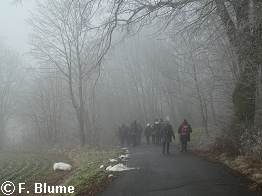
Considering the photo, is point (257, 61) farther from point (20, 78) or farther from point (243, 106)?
point (20, 78)

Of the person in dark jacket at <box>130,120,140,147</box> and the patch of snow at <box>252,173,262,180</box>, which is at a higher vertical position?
the person in dark jacket at <box>130,120,140,147</box>

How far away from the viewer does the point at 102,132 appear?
50531 mm

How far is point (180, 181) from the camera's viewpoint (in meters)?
14.5

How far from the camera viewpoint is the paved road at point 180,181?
12703 mm

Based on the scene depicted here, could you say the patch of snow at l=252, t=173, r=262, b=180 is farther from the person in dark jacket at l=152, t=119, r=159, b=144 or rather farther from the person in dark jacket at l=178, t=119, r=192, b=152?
the person in dark jacket at l=152, t=119, r=159, b=144

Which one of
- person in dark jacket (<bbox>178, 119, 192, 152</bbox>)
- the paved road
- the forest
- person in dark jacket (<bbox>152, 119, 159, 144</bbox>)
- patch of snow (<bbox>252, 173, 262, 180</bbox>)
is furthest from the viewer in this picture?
person in dark jacket (<bbox>152, 119, 159, 144</bbox>)

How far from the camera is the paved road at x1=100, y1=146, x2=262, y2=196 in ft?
41.7

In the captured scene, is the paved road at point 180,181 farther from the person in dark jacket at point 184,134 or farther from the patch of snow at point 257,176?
the person in dark jacket at point 184,134

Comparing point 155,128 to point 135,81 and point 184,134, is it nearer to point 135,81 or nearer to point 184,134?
point 184,134

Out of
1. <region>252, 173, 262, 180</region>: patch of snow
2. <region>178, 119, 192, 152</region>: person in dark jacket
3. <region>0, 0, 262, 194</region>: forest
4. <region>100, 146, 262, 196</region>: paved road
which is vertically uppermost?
<region>0, 0, 262, 194</region>: forest

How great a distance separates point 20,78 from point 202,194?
52530 millimetres

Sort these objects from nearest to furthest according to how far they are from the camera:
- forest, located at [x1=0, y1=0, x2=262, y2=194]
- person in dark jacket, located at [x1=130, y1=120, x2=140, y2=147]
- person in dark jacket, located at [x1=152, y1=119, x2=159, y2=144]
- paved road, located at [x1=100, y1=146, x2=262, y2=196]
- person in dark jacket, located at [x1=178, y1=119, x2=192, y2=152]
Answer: paved road, located at [x1=100, y1=146, x2=262, y2=196] < forest, located at [x1=0, y1=0, x2=262, y2=194] < person in dark jacket, located at [x1=178, y1=119, x2=192, y2=152] < person in dark jacket, located at [x1=152, y1=119, x2=159, y2=144] < person in dark jacket, located at [x1=130, y1=120, x2=140, y2=147]

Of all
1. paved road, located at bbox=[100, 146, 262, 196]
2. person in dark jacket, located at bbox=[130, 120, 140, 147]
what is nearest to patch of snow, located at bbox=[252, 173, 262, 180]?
paved road, located at bbox=[100, 146, 262, 196]

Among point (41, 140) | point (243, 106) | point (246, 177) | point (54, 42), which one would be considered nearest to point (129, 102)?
point (41, 140)
